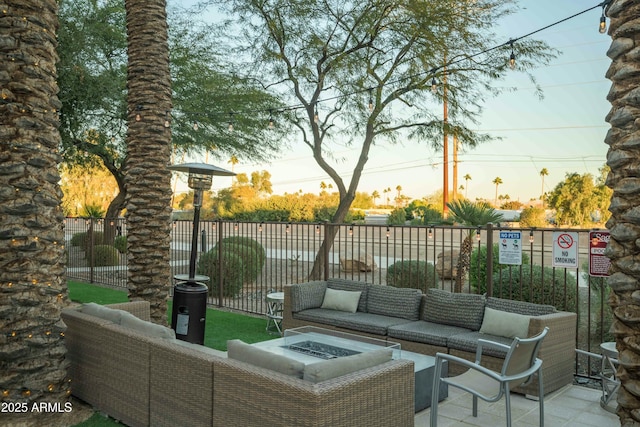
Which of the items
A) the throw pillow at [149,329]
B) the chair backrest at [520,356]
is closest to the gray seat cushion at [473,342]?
the chair backrest at [520,356]

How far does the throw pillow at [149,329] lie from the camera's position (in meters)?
3.95

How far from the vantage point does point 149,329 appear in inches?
158

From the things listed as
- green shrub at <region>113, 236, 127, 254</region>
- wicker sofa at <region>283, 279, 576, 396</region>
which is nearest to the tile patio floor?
wicker sofa at <region>283, 279, 576, 396</region>

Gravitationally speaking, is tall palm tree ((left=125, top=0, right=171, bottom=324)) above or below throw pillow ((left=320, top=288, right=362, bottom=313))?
above

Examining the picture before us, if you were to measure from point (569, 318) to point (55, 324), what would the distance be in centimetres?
486

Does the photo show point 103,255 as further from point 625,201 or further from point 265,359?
point 625,201

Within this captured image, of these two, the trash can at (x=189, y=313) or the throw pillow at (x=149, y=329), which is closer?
the throw pillow at (x=149, y=329)

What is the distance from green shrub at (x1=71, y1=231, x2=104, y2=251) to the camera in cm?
1380

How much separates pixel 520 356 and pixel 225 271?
7435 millimetres

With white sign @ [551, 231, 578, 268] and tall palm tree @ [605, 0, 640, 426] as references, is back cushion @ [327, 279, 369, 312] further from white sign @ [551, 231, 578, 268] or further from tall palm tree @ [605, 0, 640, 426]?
tall palm tree @ [605, 0, 640, 426]

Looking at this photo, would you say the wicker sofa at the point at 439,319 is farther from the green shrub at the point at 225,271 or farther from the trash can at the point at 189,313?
the green shrub at the point at 225,271

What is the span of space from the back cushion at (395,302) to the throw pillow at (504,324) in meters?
0.95

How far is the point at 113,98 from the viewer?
12.9 m

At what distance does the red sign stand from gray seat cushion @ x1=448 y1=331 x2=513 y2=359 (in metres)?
1.12
